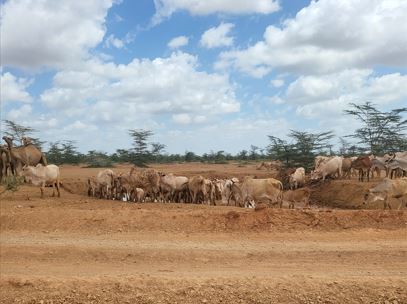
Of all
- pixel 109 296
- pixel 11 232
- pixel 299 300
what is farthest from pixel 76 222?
pixel 299 300

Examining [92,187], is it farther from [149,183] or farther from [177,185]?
[177,185]

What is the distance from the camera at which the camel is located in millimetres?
23500

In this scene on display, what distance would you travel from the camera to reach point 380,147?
119 ft

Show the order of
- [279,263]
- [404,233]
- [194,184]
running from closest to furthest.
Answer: [279,263], [404,233], [194,184]

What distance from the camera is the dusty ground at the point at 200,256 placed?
9195mm

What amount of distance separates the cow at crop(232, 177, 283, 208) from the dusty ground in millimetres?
6425

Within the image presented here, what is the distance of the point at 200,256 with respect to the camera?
11.6 metres

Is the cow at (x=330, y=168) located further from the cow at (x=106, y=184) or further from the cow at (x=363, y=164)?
the cow at (x=106, y=184)

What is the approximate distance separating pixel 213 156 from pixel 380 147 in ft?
109

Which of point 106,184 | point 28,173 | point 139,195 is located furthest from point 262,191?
point 28,173

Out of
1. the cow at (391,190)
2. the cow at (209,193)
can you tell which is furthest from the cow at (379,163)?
the cow at (209,193)

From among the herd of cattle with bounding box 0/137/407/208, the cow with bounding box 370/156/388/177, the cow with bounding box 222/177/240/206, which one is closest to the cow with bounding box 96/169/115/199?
the herd of cattle with bounding box 0/137/407/208

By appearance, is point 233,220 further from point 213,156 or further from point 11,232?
point 213,156

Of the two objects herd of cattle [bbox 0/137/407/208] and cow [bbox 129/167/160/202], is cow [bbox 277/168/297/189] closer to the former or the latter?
herd of cattle [bbox 0/137/407/208]
